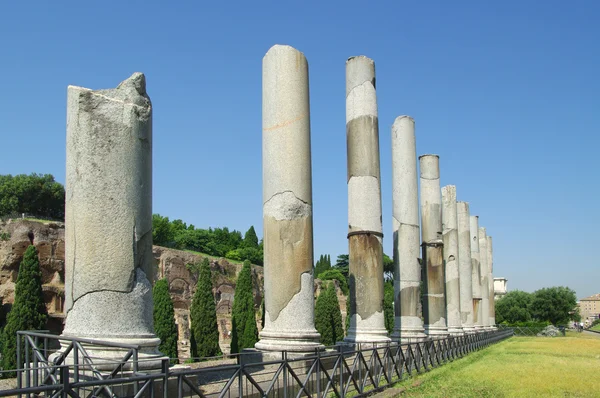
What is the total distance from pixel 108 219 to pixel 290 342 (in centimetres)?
515

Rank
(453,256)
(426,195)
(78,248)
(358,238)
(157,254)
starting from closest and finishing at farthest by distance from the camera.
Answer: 1. (78,248)
2. (358,238)
3. (426,195)
4. (453,256)
5. (157,254)

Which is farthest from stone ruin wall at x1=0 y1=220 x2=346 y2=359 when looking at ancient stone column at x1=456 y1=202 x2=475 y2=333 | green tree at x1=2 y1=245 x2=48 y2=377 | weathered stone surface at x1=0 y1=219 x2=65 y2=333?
ancient stone column at x1=456 y1=202 x2=475 y2=333

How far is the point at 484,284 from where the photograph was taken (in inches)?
1763

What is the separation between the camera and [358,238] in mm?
17391

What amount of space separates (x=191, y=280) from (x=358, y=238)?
33.8 meters

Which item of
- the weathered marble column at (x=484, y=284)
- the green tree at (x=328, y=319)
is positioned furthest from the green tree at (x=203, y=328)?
the weathered marble column at (x=484, y=284)

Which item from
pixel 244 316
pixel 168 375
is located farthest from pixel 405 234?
pixel 168 375

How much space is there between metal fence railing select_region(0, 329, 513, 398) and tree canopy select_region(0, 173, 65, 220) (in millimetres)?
56102

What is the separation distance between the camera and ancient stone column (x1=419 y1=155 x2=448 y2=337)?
79.7 feet

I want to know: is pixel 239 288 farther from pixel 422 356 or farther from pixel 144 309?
pixel 144 309

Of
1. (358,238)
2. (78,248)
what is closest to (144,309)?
(78,248)

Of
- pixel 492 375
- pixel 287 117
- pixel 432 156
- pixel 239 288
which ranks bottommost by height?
pixel 492 375

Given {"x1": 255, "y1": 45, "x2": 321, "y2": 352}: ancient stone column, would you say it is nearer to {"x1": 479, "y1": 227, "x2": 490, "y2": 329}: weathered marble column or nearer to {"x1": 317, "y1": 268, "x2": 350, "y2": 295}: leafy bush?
{"x1": 479, "y1": 227, "x2": 490, "y2": 329}: weathered marble column

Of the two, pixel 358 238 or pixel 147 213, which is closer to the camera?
pixel 147 213
